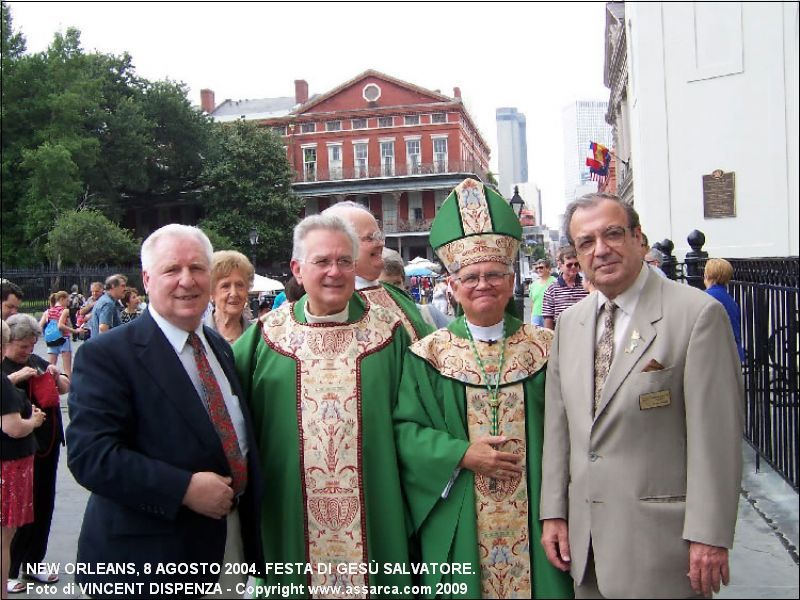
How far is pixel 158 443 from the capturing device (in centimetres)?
259

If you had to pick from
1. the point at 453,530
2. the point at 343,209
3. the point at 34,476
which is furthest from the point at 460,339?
the point at 34,476

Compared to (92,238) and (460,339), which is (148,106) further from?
(460,339)

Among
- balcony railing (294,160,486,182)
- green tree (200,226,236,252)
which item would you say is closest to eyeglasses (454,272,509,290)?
green tree (200,226,236,252)

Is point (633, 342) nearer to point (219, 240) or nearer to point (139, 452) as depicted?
point (139, 452)

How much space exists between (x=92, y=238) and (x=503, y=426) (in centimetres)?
3000

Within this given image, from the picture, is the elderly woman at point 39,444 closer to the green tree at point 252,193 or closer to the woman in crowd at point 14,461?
the woman in crowd at point 14,461

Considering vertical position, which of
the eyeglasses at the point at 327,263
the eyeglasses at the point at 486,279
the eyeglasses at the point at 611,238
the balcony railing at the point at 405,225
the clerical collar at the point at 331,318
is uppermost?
the balcony railing at the point at 405,225

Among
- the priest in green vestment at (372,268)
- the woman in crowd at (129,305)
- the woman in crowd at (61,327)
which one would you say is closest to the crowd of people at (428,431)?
the priest in green vestment at (372,268)

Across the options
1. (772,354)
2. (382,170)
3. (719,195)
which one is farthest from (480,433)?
(382,170)

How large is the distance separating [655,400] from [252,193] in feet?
131

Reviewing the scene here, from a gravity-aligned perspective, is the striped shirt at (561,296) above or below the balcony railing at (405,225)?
below

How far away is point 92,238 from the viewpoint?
29984 millimetres

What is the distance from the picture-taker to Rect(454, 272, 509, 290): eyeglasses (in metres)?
2.98

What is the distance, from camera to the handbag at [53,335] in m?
11.0
